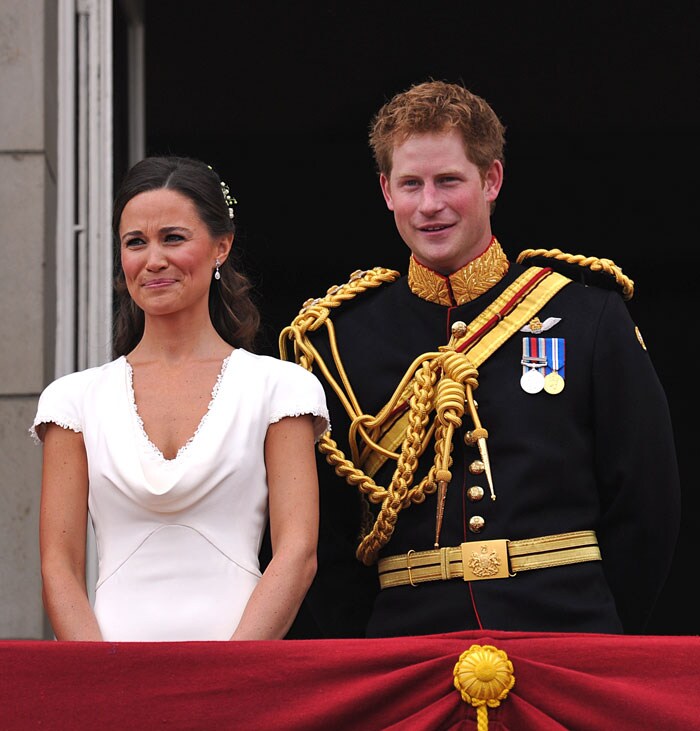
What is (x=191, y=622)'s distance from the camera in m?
2.83

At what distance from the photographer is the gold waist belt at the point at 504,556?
10.5 feet

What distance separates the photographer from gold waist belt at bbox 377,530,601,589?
125 inches

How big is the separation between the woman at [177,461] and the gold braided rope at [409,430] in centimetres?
31

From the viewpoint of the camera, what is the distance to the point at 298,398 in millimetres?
2988

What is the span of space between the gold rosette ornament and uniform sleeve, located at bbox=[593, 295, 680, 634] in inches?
28.8

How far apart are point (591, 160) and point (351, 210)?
922 millimetres

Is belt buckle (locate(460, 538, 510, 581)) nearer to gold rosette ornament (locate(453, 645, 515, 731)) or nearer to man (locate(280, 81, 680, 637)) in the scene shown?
man (locate(280, 81, 680, 637))

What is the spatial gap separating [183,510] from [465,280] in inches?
34.2

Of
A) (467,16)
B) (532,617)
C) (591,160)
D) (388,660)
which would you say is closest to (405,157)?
(532,617)

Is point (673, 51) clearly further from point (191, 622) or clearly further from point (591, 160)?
point (191, 622)

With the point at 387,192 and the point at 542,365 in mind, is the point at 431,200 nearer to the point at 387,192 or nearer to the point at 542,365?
the point at 387,192

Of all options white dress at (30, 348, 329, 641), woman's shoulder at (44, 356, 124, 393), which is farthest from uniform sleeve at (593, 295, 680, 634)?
woman's shoulder at (44, 356, 124, 393)

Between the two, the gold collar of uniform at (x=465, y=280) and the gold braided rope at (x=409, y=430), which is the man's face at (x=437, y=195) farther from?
the gold braided rope at (x=409, y=430)

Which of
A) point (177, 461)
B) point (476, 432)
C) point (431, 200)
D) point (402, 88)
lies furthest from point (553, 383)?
point (402, 88)
